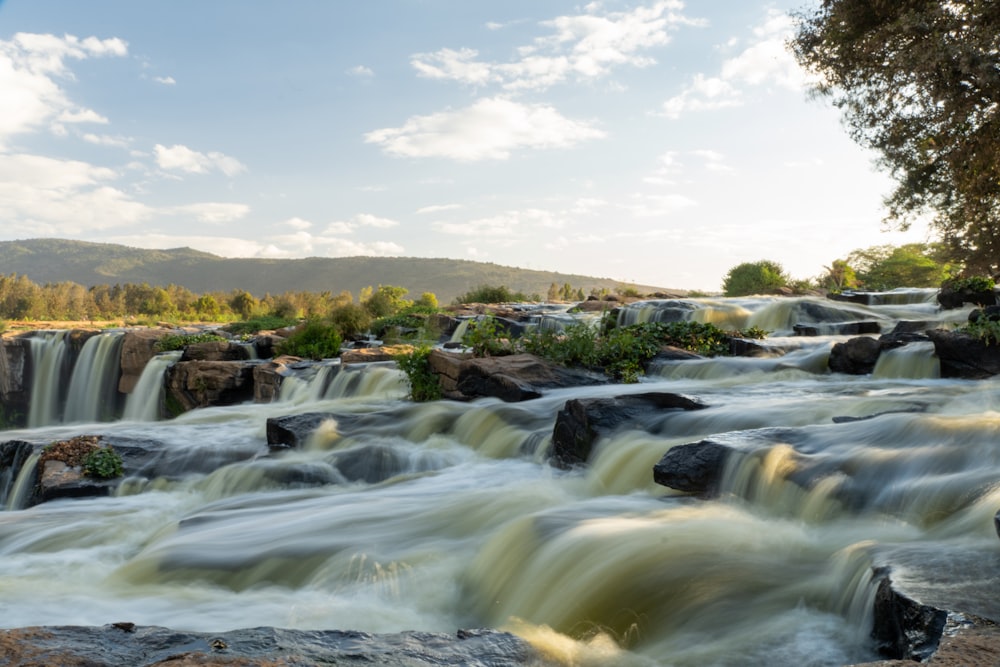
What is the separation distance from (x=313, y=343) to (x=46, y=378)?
9.21 metres

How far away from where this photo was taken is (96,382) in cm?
2008

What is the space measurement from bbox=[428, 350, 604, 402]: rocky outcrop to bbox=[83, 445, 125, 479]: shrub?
4.79 m

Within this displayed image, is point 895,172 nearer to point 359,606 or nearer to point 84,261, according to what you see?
point 359,606

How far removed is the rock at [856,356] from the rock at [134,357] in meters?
16.3

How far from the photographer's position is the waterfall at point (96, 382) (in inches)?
782

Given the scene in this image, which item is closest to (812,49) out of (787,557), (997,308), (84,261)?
(997,308)

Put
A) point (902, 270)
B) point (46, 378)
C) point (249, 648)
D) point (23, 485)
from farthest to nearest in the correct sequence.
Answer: point (902, 270)
point (46, 378)
point (23, 485)
point (249, 648)

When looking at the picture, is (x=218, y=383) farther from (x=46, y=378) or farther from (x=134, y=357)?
(x=46, y=378)

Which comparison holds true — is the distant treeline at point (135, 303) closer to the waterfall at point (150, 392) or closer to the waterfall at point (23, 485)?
the waterfall at point (150, 392)

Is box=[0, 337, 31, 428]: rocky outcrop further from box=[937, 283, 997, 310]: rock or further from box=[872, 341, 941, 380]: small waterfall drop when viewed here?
box=[937, 283, 997, 310]: rock

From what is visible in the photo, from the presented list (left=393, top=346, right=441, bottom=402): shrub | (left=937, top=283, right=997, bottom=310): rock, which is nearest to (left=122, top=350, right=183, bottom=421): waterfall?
(left=393, top=346, right=441, bottom=402): shrub

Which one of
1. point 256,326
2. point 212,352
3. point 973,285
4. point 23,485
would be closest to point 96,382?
point 212,352

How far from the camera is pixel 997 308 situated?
1189 cm

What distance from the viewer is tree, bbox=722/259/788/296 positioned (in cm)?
2977
